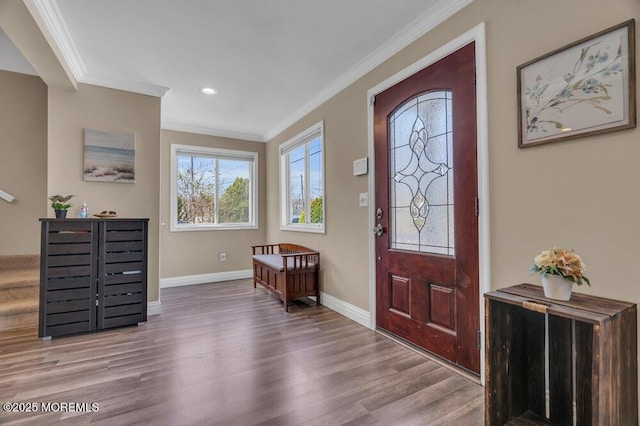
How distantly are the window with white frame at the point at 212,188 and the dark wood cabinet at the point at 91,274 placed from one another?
5.89 feet

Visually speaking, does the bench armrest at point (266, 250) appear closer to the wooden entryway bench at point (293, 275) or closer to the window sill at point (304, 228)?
the window sill at point (304, 228)

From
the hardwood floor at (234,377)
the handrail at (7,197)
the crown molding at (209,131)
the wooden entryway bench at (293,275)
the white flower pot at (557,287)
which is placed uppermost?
the crown molding at (209,131)

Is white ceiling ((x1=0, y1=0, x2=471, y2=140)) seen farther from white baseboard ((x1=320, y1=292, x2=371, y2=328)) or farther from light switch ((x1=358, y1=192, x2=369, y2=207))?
white baseboard ((x1=320, y1=292, x2=371, y2=328))

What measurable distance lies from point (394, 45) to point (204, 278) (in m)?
4.34

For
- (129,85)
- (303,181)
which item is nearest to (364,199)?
(303,181)

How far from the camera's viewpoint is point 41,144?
11.7 ft

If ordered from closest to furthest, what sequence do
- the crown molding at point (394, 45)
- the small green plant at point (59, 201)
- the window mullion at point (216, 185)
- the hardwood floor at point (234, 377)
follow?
the hardwood floor at point (234, 377) → the crown molding at point (394, 45) → the small green plant at point (59, 201) → the window mullion at point (216, 185)

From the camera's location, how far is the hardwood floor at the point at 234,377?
5.32 feet

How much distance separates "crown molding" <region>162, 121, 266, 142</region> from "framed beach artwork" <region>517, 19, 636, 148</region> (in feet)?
14.5

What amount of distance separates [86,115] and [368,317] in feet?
12.0

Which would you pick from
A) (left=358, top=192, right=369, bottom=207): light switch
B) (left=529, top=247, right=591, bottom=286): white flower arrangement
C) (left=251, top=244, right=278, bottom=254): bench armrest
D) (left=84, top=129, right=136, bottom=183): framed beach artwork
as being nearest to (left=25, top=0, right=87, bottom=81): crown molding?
(left=84, top=129, right=136, bottom=183): framed beach artwork

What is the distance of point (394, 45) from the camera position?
257 centimetres

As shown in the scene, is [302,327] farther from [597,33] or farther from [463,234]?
[597,33]

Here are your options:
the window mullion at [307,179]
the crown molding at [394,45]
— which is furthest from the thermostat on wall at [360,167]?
the window mullion at [307,179]
